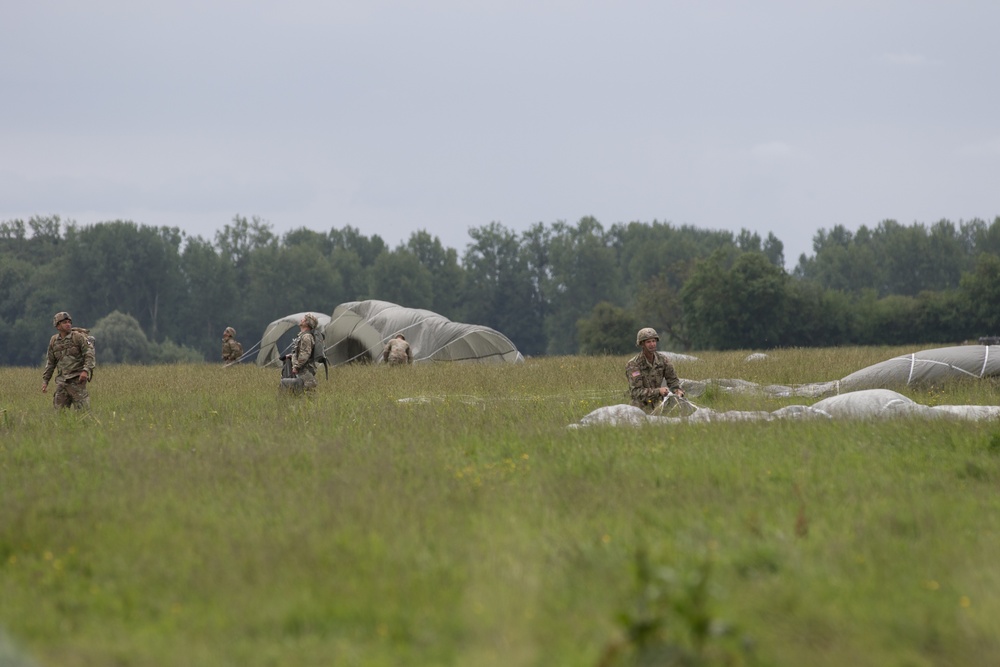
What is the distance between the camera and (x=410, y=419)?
43.9 feet

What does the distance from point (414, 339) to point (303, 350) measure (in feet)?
57.4

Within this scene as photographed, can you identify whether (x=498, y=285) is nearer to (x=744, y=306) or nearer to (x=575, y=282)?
(x=575, y=282)

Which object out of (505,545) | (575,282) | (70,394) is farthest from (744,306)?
(505,545)

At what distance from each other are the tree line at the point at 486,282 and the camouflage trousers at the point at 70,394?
56.6 m

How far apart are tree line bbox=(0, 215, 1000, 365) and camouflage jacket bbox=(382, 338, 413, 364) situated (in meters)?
42.7

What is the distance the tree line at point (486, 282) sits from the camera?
2844 inches

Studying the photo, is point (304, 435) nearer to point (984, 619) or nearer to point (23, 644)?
point (23, 644)

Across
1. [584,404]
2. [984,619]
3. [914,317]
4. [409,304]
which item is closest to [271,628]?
[984,619]

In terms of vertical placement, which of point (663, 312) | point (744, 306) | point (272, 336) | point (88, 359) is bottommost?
point (88, 359)

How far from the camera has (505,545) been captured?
262 inches

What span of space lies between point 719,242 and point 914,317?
51.2 meters

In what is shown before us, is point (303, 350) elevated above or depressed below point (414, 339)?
below

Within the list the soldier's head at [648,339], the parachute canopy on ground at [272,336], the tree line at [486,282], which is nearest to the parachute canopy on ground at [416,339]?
the parachute canopy on ground at [272,336]

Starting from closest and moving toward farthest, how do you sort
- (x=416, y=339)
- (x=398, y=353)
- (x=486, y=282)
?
(x=398, y=353), (x=416, y=339), (x=486, y=282)
